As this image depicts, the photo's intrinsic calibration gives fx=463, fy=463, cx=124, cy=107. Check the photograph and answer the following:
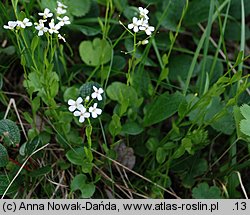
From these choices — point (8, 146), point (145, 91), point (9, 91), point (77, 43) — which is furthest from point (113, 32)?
point (8, 146)

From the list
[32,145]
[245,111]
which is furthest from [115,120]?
[245,111]

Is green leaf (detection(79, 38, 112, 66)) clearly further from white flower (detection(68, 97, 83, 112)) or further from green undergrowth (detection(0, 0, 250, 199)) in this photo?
white flower (detection(68, 97, 83, 112))

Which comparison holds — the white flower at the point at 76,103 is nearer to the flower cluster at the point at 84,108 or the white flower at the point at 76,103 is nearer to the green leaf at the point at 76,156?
the flower cluster at the point at 84,108

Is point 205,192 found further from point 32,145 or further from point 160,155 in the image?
point 32,145

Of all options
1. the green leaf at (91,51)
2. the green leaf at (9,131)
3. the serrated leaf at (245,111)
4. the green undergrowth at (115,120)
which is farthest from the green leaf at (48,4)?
the serrated leaf at (245,111)

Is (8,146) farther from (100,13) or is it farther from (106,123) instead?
(100,13)

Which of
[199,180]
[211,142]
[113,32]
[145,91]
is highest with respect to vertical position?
[113,32]
